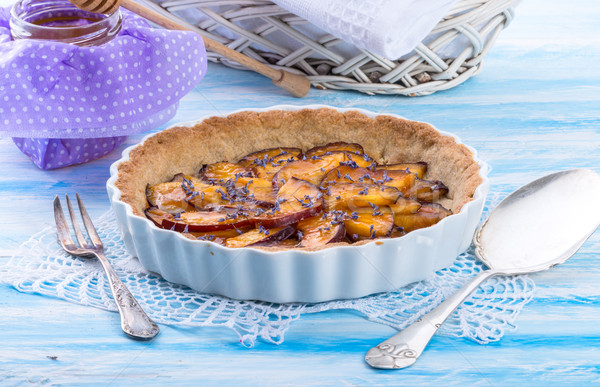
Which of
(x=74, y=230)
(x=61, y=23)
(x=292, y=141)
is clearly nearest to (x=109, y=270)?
(x=74, y=230)

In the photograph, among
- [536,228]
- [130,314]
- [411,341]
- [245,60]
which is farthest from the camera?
[245,60]

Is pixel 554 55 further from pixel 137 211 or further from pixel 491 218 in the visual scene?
pixel 137 211

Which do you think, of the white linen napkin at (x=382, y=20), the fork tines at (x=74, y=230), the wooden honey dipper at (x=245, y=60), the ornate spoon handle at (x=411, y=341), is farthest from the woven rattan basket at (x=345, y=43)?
the ornate spoon handle at (x=411, y=341)

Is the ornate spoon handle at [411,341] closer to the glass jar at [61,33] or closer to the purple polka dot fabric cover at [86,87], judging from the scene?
the purple polka dot fabric cover at [86,87]

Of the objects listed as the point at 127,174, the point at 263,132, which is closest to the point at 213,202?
the point at 127,174

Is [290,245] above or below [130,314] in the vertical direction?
above

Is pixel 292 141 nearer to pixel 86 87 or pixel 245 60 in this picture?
pixel 245 60
